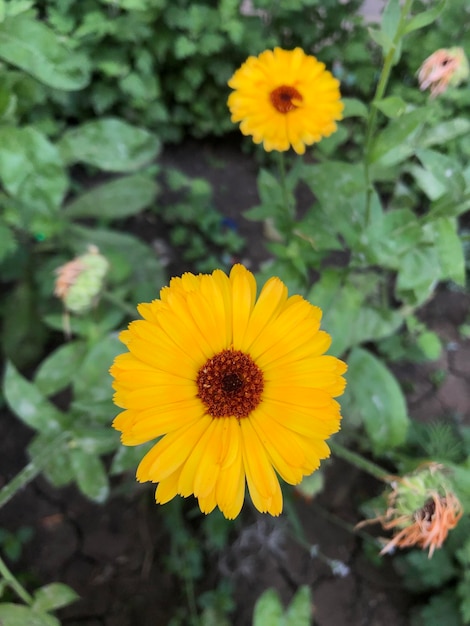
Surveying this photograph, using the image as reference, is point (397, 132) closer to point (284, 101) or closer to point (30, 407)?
point (284, 101)

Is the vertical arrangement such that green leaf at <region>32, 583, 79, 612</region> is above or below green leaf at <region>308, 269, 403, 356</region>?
below

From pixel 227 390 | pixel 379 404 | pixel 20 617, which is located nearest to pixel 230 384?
pixel 227 390

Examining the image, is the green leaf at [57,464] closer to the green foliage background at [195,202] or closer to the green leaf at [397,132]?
the green foliage background at [195,202]

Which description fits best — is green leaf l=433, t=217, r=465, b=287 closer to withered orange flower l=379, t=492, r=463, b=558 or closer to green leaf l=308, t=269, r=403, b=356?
green leaf l=308, t=269, r=403, b=356

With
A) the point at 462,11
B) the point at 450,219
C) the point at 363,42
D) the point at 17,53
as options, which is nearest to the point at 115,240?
the point at 17,53

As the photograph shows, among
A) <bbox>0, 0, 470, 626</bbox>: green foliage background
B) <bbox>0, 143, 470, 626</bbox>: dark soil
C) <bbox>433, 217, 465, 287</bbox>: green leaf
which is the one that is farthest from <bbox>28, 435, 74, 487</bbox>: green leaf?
<bbox>433, 217, 465, 287</bbox>: green leaf

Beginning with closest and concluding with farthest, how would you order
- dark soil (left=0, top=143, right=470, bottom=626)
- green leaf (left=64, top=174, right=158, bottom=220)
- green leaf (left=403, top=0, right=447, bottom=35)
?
green leaf (left=403, top=0, right=447, bottom=35), dark soil (left=0, top=143, right=470, bottom=626), green leaf (left=64, top=174, right=158, bottom=220)

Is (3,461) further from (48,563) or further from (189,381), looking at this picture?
(189,381)
